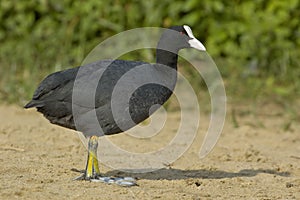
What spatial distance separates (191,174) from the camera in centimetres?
547

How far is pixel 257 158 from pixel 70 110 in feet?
6.55

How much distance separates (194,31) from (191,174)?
14.9ft

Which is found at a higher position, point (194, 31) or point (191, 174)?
point (194, 31)

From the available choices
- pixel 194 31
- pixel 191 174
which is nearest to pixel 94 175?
pixel 191 174

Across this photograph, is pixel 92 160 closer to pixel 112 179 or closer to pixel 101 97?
pixel 112 179

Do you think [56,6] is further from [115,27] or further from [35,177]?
[35,177]

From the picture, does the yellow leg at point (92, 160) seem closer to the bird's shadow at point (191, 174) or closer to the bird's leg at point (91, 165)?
the bird's leg at point (91, 165)

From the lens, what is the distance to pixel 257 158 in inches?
244

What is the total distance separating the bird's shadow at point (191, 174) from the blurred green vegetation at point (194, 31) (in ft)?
11.1

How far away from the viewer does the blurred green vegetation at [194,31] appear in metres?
9.30

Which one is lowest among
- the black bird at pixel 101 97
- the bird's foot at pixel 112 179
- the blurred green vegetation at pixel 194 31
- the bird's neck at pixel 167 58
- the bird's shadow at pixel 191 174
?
the bird's foot at pixel 112 179

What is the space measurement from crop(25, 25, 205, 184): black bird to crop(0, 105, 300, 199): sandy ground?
40 centimetres

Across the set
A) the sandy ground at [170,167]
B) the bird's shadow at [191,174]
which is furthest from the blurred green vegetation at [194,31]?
the bird's shadow at [191,174]

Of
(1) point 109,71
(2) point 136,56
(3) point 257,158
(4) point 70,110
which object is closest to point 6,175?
(4) point 70,110
